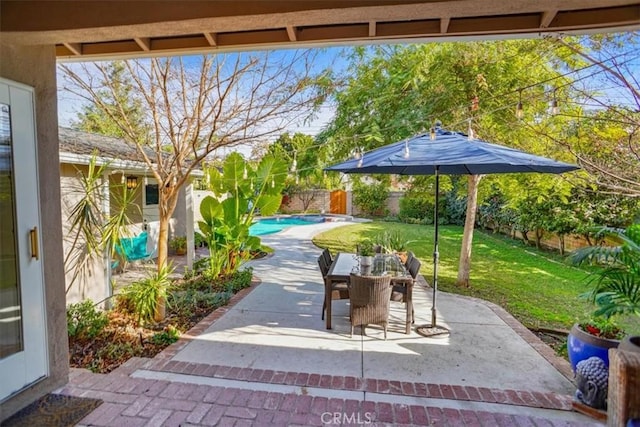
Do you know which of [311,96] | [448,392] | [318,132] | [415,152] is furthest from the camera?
[318,132]

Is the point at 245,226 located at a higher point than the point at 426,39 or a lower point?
lower

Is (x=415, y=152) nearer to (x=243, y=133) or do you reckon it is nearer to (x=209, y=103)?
(x=243, y=133)

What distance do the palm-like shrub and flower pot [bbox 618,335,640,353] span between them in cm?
47

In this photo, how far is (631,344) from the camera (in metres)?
2.81

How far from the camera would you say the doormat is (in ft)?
9.02

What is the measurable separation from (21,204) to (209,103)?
3.43 metres

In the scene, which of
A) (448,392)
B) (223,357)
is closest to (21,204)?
(223,357)

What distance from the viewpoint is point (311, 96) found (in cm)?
585

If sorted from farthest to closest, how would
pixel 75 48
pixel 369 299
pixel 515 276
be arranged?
pixel 515 276
pixel 369 299
pixel 75 48

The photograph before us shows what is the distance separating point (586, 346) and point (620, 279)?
771mm

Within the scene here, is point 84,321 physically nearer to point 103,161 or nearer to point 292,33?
point 103,161

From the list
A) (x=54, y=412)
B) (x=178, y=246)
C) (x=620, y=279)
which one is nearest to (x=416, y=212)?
(x=178, y=246)

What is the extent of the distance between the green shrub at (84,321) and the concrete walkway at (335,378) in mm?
1033

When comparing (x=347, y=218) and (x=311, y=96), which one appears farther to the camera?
(x=347, y=218)
